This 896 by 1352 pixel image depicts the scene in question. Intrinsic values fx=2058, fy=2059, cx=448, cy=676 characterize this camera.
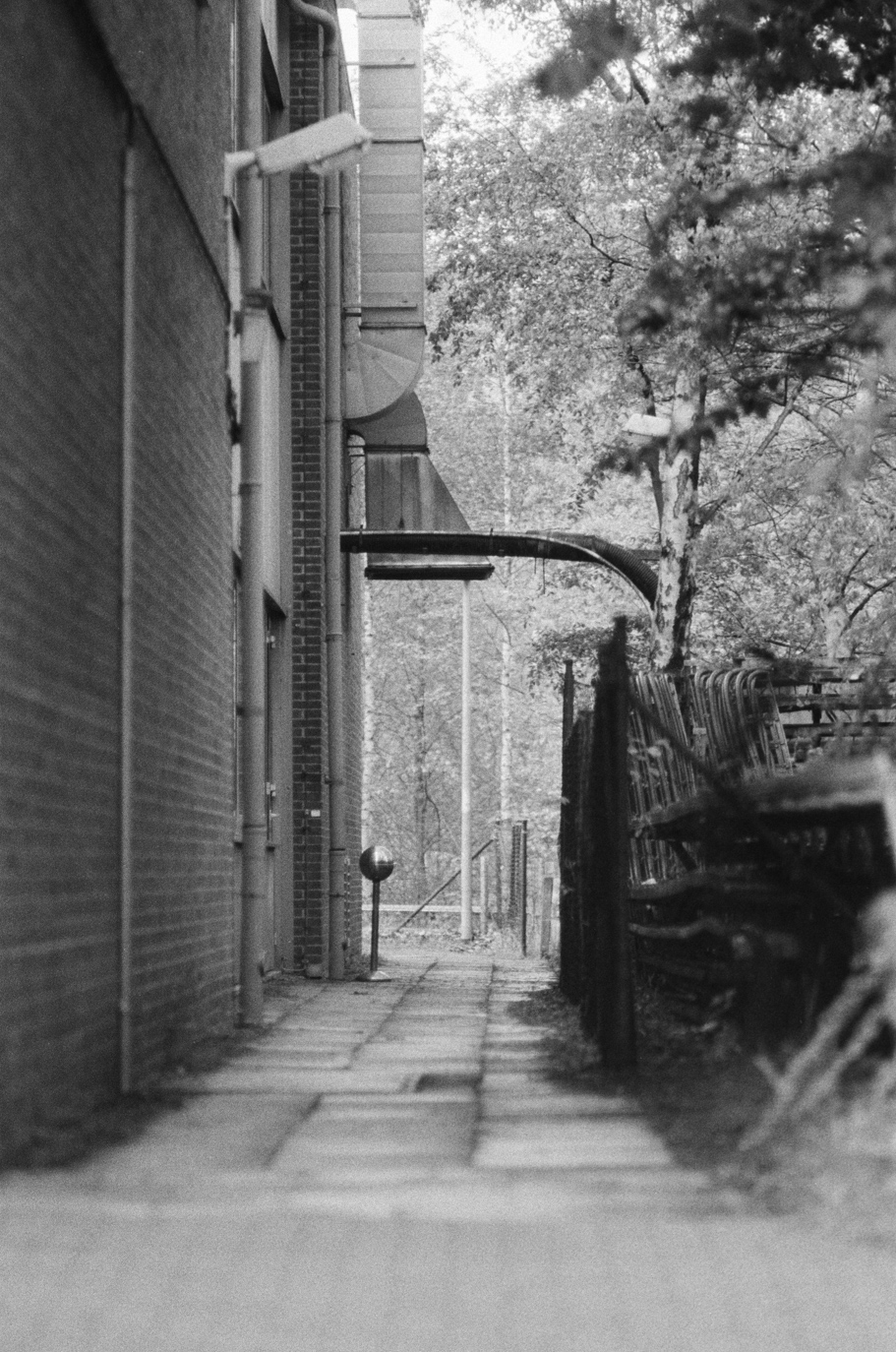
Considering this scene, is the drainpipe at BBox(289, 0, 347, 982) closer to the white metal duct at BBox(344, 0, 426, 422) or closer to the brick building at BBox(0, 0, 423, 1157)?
the white metal duct at BBox(344, 0, 426, 422)

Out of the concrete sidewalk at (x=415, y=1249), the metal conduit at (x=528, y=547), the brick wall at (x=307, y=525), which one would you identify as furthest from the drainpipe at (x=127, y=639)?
the metal conduit at (x=528, y=547)

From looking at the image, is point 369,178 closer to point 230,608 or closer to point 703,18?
point 230,608

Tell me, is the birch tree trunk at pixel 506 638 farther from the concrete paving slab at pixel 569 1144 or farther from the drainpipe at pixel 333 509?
the concrete paving slab at pixel 569 1144

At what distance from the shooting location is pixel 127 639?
7777mm

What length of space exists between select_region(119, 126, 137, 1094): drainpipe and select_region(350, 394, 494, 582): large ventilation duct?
35.7 ft

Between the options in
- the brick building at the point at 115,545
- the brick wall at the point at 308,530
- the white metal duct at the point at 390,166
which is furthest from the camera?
the white metal duct at the point at 390,166

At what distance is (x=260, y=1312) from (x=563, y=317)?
1788cm

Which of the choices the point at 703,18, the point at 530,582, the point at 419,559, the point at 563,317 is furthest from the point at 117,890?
the point at 530,582

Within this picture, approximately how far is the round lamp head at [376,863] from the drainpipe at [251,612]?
511 cm

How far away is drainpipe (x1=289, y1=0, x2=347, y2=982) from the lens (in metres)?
16.5

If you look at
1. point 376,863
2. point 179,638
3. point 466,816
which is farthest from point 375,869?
point 466,816

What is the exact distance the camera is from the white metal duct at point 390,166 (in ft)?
A: 61.9

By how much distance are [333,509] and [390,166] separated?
436 centimetres

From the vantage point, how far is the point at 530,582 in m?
46.1
